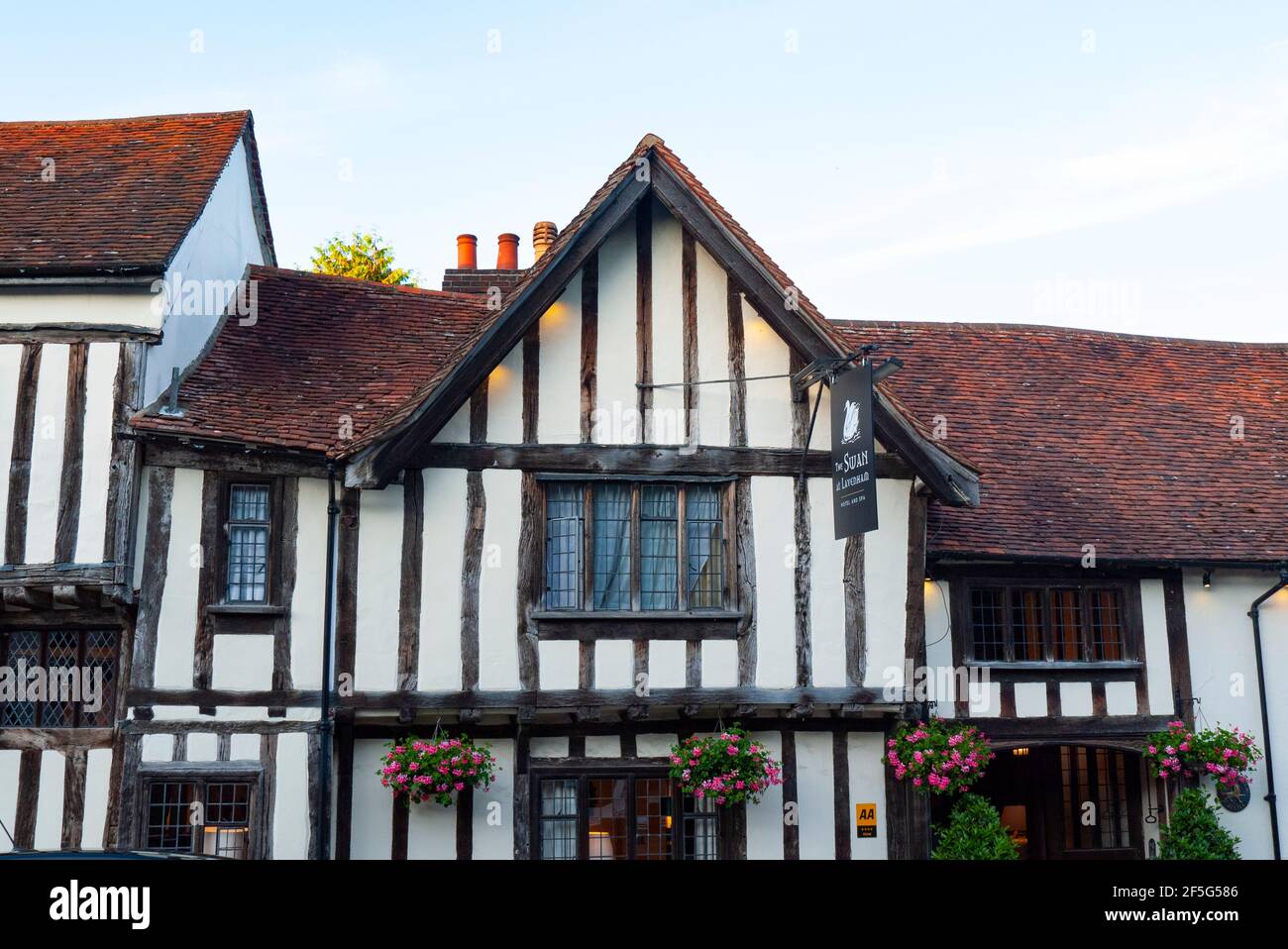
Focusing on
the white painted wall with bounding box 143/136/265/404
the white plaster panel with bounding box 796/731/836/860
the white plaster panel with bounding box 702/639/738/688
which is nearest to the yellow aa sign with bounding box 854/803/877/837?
the white plaster panel with bounding box 796/731/836/860

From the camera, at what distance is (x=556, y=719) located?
12547 millimetres

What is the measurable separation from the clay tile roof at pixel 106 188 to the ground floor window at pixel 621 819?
6614mm

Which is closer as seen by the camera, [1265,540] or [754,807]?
[754,807]

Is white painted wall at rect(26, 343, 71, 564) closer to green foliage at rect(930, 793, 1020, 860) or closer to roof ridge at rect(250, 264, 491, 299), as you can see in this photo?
roof ridge at rect(250, 264, 491, 299)

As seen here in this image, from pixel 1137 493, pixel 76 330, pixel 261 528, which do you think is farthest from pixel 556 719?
pixel 1137 493

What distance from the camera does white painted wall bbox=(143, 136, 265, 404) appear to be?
505 inches

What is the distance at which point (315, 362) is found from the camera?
14414 millimetres

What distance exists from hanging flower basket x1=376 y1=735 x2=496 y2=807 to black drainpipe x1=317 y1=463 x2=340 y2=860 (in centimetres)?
55

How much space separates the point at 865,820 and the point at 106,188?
1094 cm

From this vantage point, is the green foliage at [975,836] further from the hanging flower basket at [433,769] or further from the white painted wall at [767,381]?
the hanging flower basket at [433,769]

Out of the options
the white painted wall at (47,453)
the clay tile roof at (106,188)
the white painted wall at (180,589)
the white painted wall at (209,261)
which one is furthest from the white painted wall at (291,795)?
the clay tile roof at (106,188)
